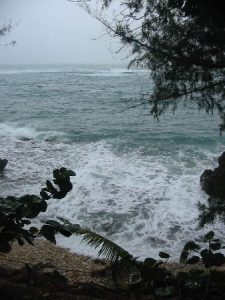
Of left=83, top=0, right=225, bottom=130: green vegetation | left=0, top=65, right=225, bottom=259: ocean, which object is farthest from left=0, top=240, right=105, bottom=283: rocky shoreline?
left=83, top=0, right=225, bottom=130: green vegetation

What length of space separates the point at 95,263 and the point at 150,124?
1670cm

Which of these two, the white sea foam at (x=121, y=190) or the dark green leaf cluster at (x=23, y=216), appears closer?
the dark green leaf cluster at (x=23, y=216)

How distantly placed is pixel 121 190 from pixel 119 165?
305 centimetres

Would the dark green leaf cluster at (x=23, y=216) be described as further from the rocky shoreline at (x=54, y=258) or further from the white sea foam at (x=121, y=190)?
the white sea foam at (x=121, y=190)

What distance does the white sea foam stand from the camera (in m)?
9.47

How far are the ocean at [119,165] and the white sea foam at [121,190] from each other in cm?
3

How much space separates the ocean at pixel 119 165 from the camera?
9734 millimetres

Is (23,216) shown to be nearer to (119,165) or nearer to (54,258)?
(54,258)

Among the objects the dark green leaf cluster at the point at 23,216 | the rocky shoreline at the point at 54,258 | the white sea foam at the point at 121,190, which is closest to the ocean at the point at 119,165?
the white sea foam at the point at 121,190

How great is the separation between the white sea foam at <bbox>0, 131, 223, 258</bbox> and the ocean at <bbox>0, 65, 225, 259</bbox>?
26 millimetres

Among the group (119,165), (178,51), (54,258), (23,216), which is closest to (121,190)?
(119,165)

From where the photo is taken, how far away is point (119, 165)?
15516 millimetres

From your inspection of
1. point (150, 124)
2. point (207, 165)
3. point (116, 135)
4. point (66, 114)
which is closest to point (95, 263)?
point (207, 165)

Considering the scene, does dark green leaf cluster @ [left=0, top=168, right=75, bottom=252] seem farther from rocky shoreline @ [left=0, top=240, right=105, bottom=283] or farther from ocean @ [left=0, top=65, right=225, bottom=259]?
rocky shoreline @ [left=0, top=240, right=105, bottom=283]
